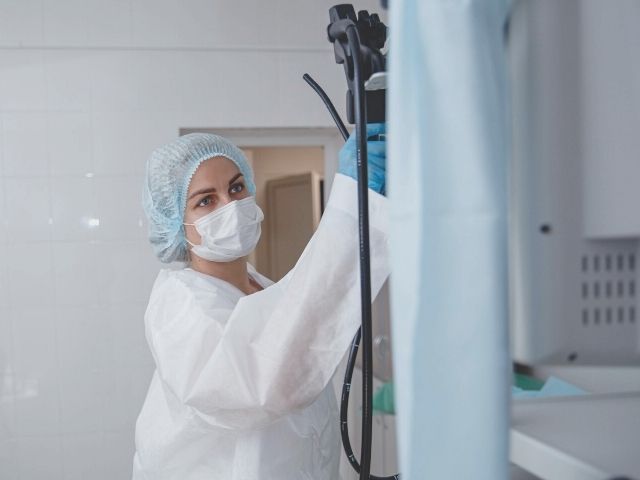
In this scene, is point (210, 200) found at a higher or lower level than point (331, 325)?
higher

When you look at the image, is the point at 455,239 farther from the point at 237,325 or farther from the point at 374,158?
the point at 237,325

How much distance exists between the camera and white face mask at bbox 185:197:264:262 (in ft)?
4.69

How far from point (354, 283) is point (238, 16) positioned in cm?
183

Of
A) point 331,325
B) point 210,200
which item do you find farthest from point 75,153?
point 331,325

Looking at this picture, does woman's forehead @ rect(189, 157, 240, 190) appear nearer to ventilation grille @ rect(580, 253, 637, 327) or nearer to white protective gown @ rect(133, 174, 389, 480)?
white protective gown @ rect(133, 174, 389, 480)

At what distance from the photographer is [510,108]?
0.50 meters

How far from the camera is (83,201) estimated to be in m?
2.40

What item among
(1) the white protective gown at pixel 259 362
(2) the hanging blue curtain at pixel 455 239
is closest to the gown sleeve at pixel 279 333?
(1) the white protective gown at pixel 259 362

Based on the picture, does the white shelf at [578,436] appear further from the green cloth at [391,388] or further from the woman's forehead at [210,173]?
the woman's forehead at [210,173]

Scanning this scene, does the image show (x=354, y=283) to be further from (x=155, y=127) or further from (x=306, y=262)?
(x=155, y=127)

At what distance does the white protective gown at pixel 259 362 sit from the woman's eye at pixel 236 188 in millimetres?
241

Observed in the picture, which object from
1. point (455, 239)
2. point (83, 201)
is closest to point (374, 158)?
point (455, 239)

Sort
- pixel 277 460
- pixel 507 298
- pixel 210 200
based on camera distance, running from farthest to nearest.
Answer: pixel 210 200, pixel 277 460, pixel 507 298

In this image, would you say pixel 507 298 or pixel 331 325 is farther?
pixel 331 325
